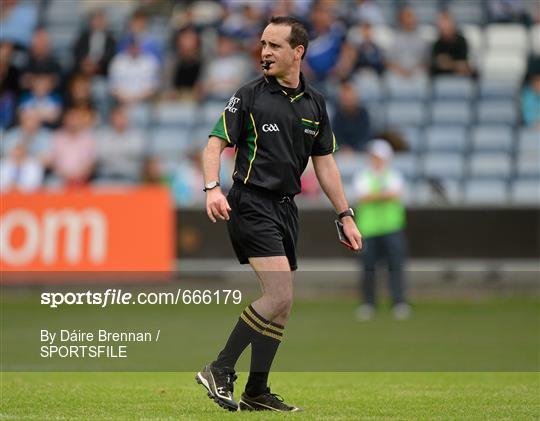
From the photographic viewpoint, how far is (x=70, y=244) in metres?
18.0

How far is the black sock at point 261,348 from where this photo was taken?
7984 millimetres

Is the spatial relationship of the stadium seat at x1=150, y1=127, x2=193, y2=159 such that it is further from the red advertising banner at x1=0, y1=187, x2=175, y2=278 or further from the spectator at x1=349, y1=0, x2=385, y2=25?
the spectator at x1=349, y1=0, x2=385, y2=25

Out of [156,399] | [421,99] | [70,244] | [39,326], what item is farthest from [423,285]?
[156,399]

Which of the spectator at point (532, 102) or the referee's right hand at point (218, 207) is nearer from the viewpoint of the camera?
the referee's right hand at point (218, 207)

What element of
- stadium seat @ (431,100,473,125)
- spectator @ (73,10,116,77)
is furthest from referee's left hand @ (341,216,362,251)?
spectator @ (73,10,116,77)

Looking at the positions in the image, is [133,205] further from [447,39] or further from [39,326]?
[447,39]

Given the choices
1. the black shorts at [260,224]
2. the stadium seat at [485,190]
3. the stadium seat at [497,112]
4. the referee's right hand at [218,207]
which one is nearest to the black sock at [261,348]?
the black shorts at [260,224]

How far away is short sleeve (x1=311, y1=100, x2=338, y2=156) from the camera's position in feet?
27.4

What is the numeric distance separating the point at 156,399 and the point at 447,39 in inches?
517

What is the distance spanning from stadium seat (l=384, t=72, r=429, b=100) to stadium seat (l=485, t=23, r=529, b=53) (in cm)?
176

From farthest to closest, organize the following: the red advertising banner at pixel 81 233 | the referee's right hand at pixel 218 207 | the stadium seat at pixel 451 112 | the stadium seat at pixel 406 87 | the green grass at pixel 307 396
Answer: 1. the stadium seat at pixel 406 87
2. the stadium seat at pixel 451 112
3. the red advertising banner at pixel 81 233
4. the green grass at pixel 307 396
5. the referee's right hand at pixel 218 207

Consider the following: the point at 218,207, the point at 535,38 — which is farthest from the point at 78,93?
the point at 218,207

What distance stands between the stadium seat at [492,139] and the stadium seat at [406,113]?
870 millimetres

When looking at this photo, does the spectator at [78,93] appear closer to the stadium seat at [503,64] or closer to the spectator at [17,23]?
the spectator at [17,23]
